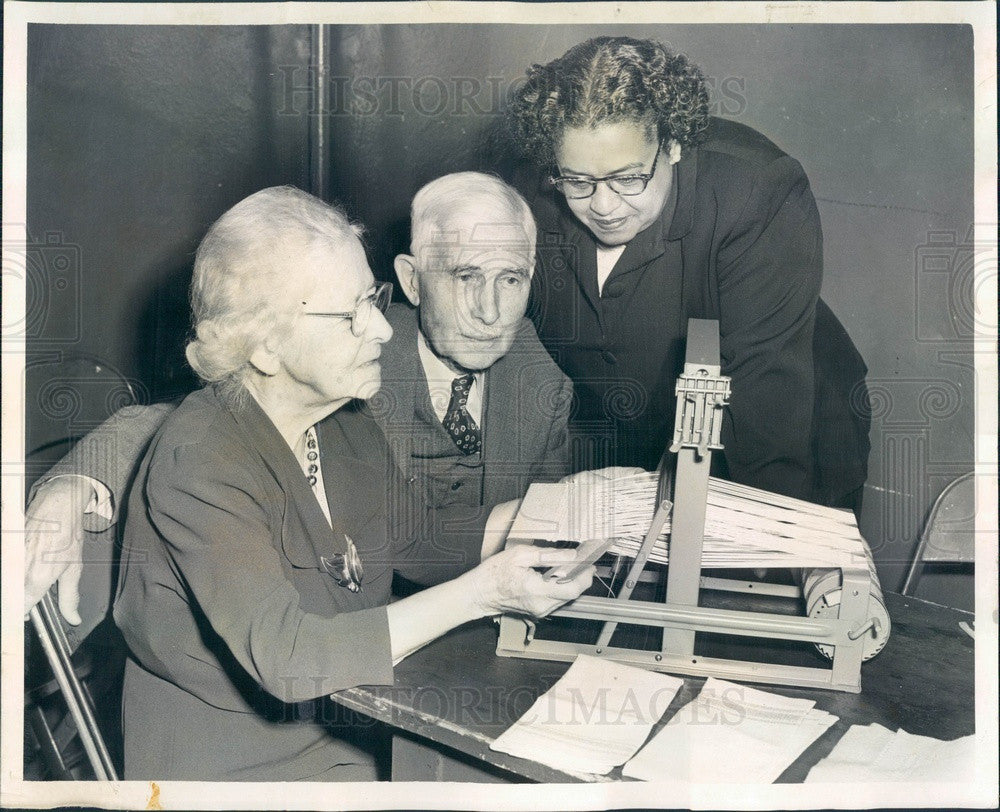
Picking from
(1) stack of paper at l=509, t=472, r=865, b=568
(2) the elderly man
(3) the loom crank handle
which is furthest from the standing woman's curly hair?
(3) the loom crank handle

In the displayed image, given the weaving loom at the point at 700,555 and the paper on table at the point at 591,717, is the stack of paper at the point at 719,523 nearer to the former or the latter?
the weaving loom at the point at 700,555

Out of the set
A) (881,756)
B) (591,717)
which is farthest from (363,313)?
(881,756)

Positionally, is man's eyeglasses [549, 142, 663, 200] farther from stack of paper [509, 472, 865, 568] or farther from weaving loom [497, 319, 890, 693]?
stack of paper [509, 472, 865, 568]

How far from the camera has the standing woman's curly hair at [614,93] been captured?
1933mm

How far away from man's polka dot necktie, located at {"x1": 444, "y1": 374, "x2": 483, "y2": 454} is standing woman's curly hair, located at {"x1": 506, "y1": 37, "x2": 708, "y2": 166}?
503 millimetres

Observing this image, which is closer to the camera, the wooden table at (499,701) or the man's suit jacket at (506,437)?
the wooden table at (499,701)

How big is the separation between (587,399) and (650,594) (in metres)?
0.44

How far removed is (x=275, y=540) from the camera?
1781 mm

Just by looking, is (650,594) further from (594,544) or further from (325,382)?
(325,382)

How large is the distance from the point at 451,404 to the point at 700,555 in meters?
0.64

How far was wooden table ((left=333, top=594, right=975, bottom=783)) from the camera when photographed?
1590mm

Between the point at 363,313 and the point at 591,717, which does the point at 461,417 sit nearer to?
the point at 363,313

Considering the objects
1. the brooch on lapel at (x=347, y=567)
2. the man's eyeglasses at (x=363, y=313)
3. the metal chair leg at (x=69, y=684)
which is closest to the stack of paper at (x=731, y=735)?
the brooch on lapel at (x=347, y=567)

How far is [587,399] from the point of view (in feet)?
6.72
